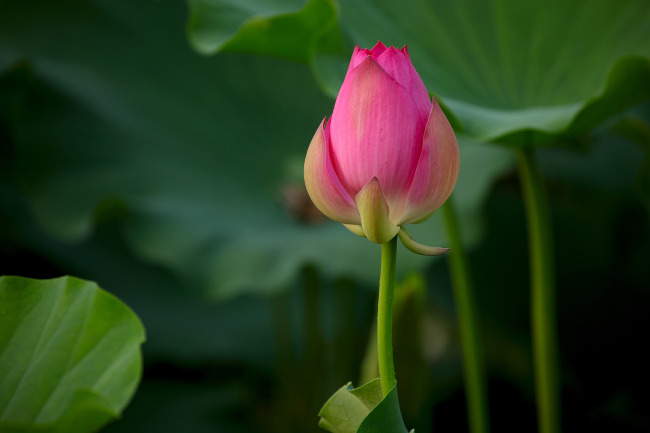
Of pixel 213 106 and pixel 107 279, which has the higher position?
pixel 213 106

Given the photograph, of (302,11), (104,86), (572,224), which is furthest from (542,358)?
(104,86)

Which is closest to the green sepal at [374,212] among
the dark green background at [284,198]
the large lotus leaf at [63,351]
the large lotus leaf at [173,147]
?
the large lotus leaf at [63,351]

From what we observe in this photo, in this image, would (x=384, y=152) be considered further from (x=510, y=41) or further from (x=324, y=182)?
(x=510, y=41)

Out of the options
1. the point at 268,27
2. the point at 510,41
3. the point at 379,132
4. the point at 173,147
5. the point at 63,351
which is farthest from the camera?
the point at 173,147

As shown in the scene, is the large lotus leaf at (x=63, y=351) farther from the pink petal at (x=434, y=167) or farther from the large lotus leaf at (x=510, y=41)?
the large lotus leaf at (x=510, y=41)

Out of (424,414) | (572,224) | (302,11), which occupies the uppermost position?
(302,11)

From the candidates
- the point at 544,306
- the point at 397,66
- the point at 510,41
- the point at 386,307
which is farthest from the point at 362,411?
the point at 510,41

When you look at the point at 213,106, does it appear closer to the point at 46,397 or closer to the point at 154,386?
the point at 154,386
